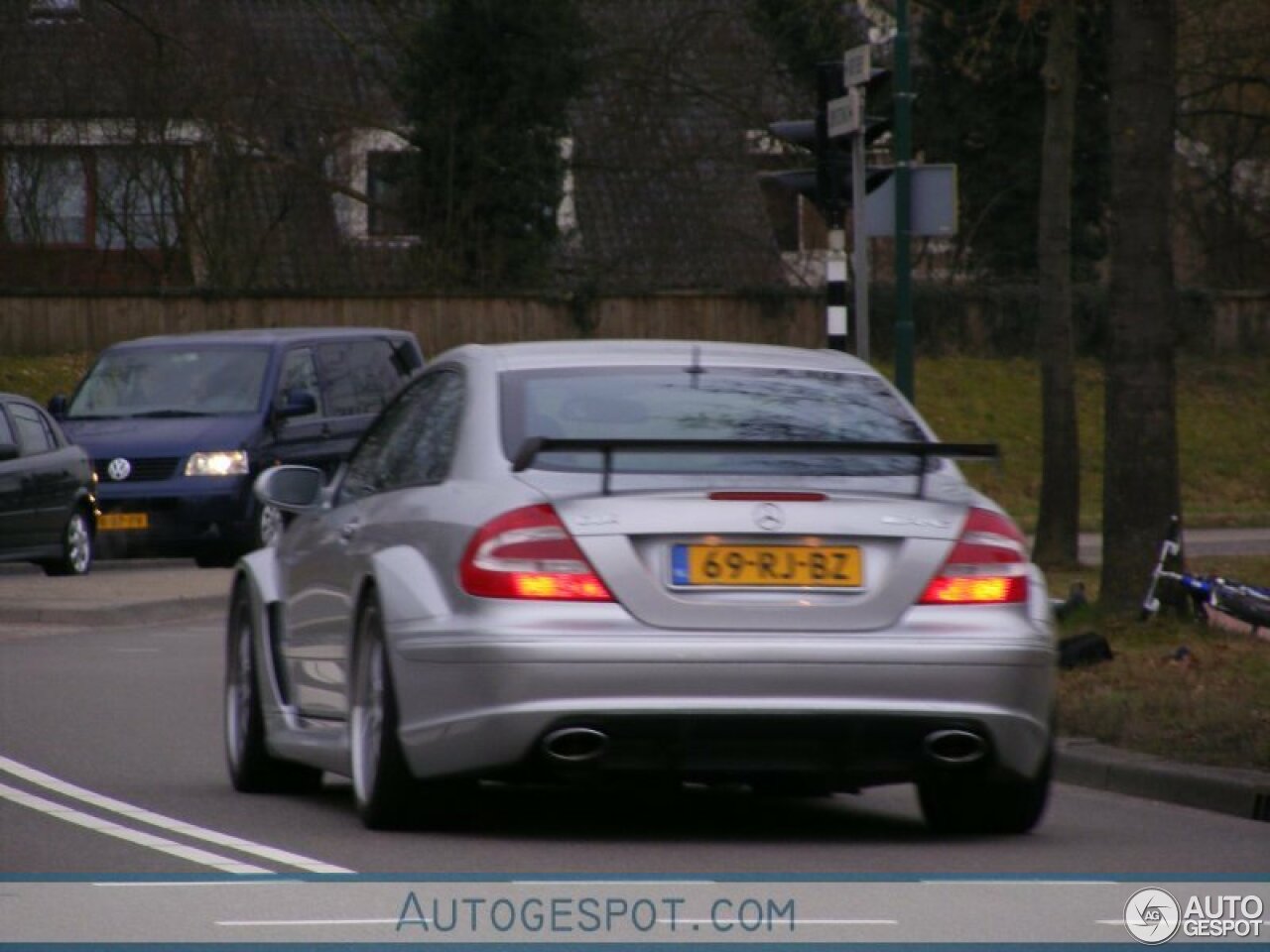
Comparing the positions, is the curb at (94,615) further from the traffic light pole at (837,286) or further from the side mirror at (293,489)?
the side mirror at (293,489)

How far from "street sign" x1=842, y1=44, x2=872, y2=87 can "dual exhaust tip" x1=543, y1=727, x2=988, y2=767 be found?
35.9 feet

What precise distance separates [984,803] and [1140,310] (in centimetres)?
682

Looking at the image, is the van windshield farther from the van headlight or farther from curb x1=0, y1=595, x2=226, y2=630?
curb x1=0, y1=595, x2=226, y2=630

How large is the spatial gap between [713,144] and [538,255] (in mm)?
3761

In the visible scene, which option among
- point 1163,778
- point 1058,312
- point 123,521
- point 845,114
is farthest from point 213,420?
point 1163,778

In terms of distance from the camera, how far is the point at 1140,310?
15.5 meters

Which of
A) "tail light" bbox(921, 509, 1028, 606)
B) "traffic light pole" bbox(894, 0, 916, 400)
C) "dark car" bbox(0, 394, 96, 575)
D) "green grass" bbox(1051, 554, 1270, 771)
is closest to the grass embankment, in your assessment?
"green grass" bbox(1051, 554, 1270, 771)

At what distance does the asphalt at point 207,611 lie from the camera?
10.2m

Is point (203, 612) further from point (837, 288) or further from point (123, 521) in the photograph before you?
point (837, 288)

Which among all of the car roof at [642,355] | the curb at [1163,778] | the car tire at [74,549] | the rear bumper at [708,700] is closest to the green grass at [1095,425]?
the car tire at [74,549]

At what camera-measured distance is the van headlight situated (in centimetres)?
2500

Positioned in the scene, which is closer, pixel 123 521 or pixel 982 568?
pixel 982 568

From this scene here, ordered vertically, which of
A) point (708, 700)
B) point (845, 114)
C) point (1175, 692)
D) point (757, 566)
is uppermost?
point (845, 114)

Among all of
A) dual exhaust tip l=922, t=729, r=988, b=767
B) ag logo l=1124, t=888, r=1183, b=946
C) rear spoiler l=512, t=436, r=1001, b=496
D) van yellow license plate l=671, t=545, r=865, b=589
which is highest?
rear spoiler l=512, t=436, r=1001, b=496
